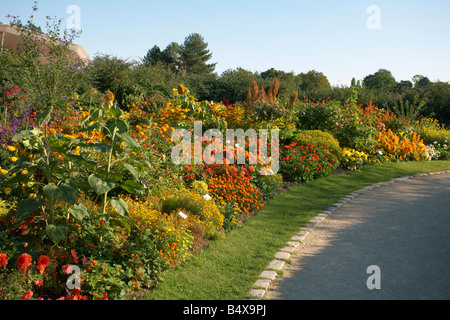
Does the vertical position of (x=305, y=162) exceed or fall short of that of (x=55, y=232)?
it exceeds it

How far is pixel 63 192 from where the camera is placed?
10.1 feet

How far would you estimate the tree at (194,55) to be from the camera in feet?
173

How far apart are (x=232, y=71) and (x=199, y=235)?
1966cm

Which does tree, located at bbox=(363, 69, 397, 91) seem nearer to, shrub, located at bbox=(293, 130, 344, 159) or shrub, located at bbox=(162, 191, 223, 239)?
shrub, located at bbox=(293, 130, 344, 159)

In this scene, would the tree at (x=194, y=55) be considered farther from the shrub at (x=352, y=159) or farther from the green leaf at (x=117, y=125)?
the green leaf at (x=117, y=125)

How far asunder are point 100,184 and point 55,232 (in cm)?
55

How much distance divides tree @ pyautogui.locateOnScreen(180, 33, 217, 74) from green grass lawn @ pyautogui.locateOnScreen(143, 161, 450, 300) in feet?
155

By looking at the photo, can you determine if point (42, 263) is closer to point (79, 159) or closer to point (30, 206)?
point (30, 206)

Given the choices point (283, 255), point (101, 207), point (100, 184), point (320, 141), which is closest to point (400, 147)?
point (320, 141)

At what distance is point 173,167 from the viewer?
5.88m

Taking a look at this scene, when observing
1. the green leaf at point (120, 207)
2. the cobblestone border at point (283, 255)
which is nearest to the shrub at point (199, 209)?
the cobblestone border at point (283, 255)

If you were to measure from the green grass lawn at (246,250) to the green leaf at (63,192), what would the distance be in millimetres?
1061

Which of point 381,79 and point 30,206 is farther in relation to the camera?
point 381,79

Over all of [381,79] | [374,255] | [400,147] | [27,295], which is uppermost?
[381,79]
